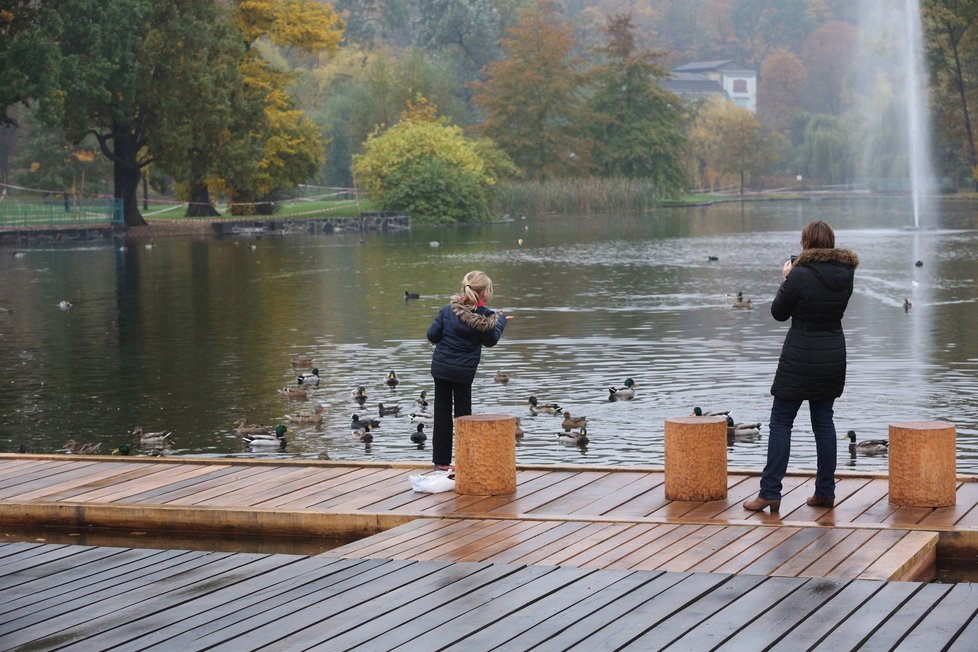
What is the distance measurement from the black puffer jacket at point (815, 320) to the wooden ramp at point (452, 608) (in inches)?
78.8

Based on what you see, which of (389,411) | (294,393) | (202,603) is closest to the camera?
(202,603)

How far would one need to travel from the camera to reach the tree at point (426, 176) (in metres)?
76.8

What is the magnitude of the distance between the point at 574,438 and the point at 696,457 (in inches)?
288

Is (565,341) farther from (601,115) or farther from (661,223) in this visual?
(601,115)

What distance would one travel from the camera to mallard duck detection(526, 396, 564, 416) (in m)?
20.2

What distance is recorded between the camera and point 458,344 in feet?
39.1

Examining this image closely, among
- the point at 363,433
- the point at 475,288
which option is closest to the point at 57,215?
the point at 363,433

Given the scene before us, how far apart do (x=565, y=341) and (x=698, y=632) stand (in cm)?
2068

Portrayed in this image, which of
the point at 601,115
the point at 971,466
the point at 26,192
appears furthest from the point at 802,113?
the point at 971,466

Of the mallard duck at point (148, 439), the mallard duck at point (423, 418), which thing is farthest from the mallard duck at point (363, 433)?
the mallard duck at point (148, 439)

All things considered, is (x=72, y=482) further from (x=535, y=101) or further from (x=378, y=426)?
(x=535, y=101)

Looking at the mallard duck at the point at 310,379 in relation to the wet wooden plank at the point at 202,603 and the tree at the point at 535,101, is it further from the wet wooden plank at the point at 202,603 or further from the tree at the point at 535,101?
the tree at the point at 535,101

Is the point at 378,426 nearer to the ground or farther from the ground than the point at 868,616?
nearer to the ground

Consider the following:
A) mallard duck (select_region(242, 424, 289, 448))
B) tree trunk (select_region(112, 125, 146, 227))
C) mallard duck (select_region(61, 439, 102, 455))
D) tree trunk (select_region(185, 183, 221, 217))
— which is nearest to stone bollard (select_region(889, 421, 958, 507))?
mallard duck (select_region(242, 424, 289, 448))
